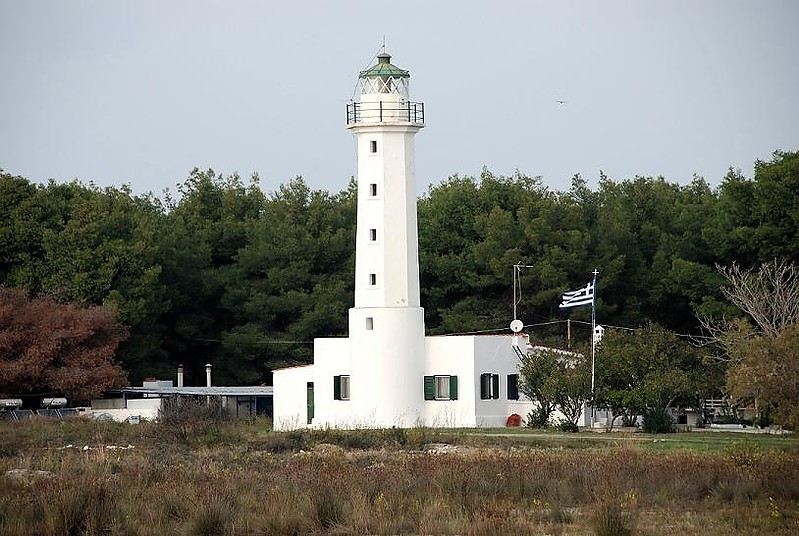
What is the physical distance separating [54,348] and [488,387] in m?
13.9

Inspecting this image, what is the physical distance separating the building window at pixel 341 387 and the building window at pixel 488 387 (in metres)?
3.91

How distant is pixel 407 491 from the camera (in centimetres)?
2783

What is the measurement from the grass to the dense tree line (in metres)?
23.5

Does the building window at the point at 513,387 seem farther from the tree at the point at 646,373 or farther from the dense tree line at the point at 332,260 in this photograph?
the dense tree line at the point at 332,260

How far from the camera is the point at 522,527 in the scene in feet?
79.5

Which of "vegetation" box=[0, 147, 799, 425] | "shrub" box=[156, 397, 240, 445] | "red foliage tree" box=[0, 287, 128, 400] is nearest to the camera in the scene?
"shrub" box=[156, 397, 240, 445]

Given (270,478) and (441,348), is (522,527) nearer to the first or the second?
(270,478)

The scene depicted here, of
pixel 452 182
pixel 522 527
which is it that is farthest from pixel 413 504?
pixel 452 182

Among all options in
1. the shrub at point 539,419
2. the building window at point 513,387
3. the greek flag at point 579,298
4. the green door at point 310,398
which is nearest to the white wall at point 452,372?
the building window at point 513,387

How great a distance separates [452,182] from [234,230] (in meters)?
9.27

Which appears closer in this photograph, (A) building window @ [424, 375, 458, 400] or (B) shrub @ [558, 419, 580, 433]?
(B) shrub @ [558, 419, 580, 433]

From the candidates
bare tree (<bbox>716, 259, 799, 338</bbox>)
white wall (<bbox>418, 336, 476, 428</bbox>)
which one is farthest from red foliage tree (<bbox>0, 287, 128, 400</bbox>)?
bare tree (<bbox>716, 259, 799, 338</bbox>)

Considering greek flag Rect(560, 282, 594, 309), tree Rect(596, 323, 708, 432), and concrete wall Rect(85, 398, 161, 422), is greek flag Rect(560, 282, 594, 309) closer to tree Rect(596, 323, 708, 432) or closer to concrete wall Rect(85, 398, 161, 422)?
tree Rect(596, 323, 708, 432)

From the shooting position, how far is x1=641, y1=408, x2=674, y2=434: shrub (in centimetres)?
4556
